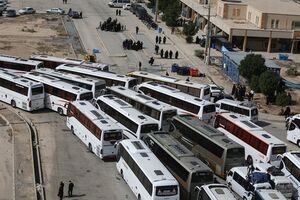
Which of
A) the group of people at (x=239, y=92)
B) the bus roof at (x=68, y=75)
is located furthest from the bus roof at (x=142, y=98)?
the group of people at (x=239, y=92)

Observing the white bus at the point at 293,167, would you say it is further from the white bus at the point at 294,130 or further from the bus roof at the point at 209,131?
the white bus at the point at 294,130

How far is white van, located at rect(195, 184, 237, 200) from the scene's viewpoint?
25.4 meters

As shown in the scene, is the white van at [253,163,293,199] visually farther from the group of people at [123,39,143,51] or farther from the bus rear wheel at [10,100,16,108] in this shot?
the group of people at [123,39,143,51]

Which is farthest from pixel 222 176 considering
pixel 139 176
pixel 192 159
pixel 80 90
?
pixel 80 90

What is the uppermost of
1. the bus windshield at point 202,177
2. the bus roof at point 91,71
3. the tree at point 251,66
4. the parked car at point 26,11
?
the parked car at point 26,11

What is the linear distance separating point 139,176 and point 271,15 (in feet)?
133

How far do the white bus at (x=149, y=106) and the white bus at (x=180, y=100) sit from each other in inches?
41.3

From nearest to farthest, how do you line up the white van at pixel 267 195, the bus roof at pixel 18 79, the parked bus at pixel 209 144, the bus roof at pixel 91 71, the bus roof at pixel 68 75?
the white van at pixel 267 195
the parked bus at pixel 209 144
the bus roof at pixel 18 79
the bus roof at pixel 68 75
the bus roof at pixel 91 71

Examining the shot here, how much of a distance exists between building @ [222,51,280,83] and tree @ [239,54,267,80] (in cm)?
111

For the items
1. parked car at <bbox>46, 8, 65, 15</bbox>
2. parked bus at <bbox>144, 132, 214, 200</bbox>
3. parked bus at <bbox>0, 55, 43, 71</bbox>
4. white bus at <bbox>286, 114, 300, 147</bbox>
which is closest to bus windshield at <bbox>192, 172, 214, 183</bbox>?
parked bus at <bbox>144, 132, 214, 200</bbox>

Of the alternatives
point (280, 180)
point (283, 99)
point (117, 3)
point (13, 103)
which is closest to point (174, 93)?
point (283, 99)

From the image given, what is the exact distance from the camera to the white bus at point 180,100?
38172 millimetres

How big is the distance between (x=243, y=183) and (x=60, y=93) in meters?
16.4

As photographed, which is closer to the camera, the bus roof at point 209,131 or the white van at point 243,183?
the white van at point 243,183
